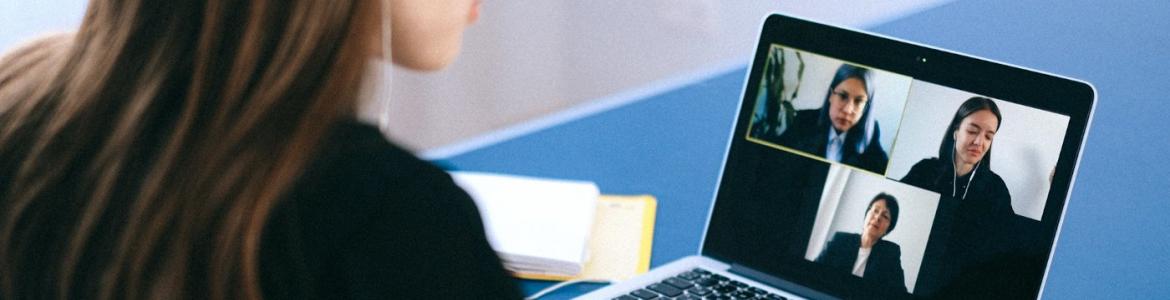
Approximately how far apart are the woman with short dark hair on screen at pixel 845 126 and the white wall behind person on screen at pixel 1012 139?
26mm

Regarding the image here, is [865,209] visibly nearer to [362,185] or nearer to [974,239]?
[974,239]

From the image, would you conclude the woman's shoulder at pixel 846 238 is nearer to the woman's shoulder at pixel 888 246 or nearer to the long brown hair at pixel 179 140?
the woman's shoulder at pixel 888 246

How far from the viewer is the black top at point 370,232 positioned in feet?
1.75

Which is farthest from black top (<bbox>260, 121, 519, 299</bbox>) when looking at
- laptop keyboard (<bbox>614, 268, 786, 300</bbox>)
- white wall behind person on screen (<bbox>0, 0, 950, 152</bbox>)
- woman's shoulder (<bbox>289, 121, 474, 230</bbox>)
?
white wall behind person on screen (<bbox>0, 0, 950, 152</bbox>)

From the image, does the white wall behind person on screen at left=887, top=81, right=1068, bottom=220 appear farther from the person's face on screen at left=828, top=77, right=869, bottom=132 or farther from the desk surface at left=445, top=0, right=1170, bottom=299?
the desk surface at left=445, top=0, right=1170, bottom=299

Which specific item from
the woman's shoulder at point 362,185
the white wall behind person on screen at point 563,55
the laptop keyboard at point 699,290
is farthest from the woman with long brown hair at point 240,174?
the white wall behind person on screen at point 563,55

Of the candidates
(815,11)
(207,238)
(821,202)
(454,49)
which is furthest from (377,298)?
(815,11)

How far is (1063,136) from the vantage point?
750 mm

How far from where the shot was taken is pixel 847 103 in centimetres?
85

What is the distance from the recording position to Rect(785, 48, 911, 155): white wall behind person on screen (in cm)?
82

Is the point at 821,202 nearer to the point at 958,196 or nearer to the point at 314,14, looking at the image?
the point at 958,196

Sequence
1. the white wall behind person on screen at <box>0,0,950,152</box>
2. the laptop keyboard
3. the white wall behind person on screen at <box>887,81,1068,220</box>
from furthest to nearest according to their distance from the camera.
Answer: the white wall behind person on screen at <box>0,0,950,152</box> → the laptop keyboard → the white wall behind person on screen at <box>887,81,1068,220</box>

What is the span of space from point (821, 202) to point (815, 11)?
149 centimetres

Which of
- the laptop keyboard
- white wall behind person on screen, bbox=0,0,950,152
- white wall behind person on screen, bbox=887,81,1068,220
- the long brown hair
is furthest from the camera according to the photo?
white wall behind person on screen, bbox=0,0,950,152
